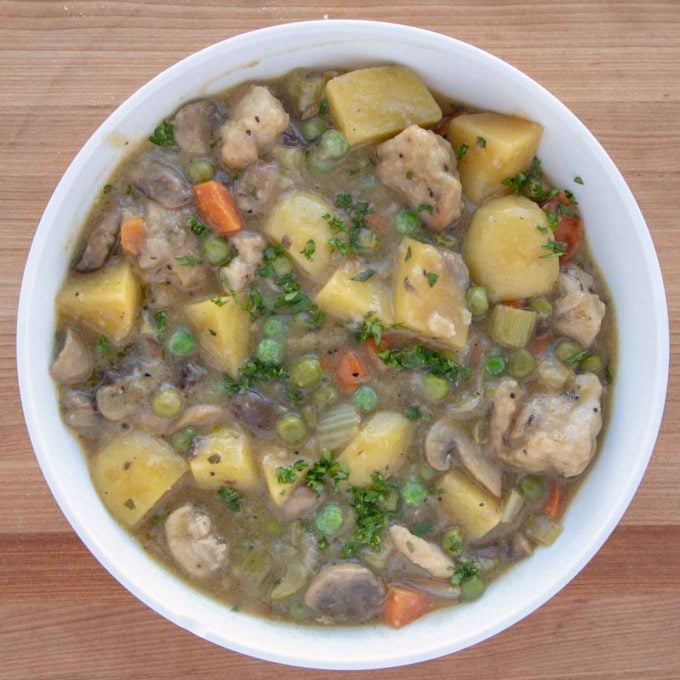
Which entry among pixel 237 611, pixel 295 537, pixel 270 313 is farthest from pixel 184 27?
pixel 237 611

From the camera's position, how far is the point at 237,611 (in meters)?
3.72

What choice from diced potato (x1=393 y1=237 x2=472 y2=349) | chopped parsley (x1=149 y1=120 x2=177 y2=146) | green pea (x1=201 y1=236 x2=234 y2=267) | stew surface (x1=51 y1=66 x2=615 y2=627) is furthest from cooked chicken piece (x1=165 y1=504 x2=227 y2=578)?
chopped parsley (x1=149 y1=120 x2=177 y2=146)

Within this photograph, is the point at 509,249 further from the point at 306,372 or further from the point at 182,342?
the point at 182,342

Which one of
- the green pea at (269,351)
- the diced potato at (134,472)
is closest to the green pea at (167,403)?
the diced potato at (134,472)

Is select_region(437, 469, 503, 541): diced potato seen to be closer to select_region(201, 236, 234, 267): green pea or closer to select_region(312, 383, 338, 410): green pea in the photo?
select_region(312, 383, 338, 410): green pea

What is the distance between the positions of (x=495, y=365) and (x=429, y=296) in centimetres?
44

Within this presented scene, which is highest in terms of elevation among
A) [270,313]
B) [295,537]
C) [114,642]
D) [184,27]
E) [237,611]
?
[184,27]

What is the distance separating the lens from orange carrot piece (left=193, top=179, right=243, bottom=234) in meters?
3.51

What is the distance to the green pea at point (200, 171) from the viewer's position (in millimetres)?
3514

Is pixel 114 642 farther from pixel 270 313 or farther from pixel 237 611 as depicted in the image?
pixel 270 313

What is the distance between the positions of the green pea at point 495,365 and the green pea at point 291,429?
816 millimetres

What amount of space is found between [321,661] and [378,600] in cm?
39

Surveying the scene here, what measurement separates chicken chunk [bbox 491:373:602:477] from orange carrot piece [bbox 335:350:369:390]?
57cm

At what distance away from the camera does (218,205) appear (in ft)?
11.5
